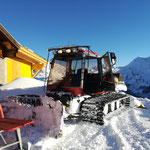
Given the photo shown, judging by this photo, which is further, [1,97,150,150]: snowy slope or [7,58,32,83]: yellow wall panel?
[7,58,32,83]: yellow wall panel

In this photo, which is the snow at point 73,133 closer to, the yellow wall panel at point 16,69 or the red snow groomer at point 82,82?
the red snow groomer at point 82,82

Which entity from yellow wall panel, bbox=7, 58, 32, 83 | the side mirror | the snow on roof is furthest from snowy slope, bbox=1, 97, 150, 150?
yellow wall panel, bbox=7, 58, 32, 83

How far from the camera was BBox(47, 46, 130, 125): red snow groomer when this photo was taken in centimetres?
487

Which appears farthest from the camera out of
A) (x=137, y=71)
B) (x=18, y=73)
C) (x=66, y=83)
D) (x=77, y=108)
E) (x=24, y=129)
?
(x=137, y=71)

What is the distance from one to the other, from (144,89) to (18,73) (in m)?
183

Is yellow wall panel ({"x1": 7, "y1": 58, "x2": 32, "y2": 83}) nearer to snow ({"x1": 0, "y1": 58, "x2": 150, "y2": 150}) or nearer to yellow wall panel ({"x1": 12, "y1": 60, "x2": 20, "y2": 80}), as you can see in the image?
yellow wall panel ({"x1": 12, "y1": 60, "x2": 20, "y2": 80})

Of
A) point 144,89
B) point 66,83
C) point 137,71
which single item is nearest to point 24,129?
point 66,83

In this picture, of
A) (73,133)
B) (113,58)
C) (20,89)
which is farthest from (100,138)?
(20,89)

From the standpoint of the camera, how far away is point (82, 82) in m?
5.28

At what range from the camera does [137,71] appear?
19988cm

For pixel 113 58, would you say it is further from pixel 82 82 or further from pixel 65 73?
pixel 65 73

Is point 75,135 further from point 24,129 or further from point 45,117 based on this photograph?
point 24,129

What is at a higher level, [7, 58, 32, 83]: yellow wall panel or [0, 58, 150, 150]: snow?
[7, 58, 32, 83]: yellow wall panel

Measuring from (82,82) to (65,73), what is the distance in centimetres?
86
